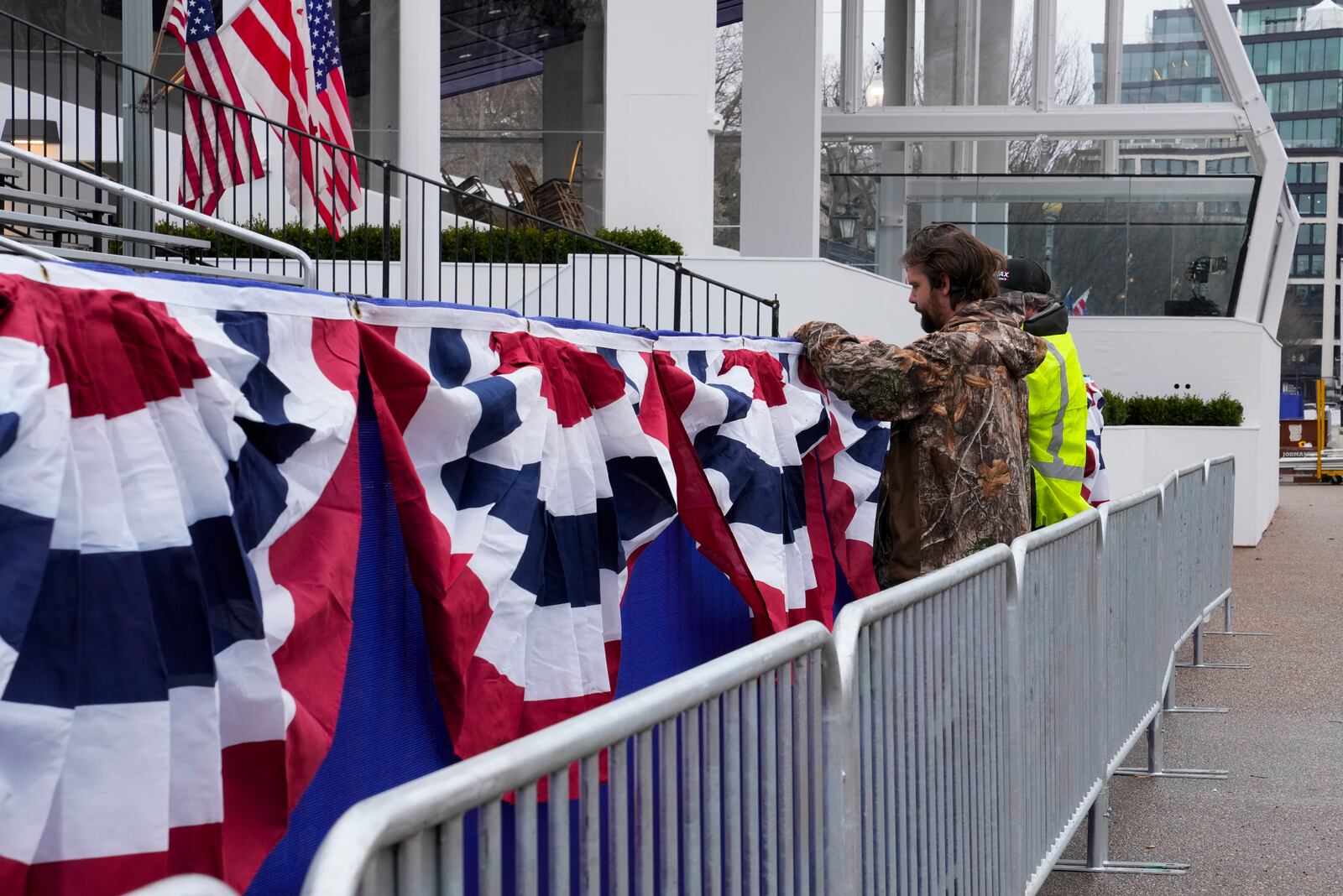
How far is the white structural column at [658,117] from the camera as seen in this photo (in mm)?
19109

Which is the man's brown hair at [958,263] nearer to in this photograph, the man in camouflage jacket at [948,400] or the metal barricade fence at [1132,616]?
the man in camouflage jacket at [948,400]

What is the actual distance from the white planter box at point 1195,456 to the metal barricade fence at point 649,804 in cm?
1654

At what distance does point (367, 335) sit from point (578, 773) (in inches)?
46.7

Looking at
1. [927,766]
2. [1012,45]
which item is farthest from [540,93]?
[927,766]

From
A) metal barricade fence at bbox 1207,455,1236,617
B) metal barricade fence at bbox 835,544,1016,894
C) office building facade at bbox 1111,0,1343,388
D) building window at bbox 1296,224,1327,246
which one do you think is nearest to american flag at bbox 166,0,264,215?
metal barricade fence at bbox 1207,455,1236,617

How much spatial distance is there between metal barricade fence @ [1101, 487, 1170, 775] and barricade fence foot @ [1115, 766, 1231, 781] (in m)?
0.41

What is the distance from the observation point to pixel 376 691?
2.71 metres

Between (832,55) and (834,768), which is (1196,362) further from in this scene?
(834,768)

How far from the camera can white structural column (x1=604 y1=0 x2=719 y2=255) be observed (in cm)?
1911

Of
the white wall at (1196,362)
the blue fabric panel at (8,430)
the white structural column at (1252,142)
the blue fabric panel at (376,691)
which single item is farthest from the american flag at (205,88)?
the white structural column at (1252,142)

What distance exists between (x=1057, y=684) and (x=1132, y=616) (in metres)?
1.65

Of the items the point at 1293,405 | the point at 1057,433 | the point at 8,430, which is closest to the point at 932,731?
the point at 8,430

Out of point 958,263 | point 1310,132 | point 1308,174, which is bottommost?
point 958,263

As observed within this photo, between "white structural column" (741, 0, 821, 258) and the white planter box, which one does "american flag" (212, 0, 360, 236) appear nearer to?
"white structural column" (741, 0, 821, 258)
